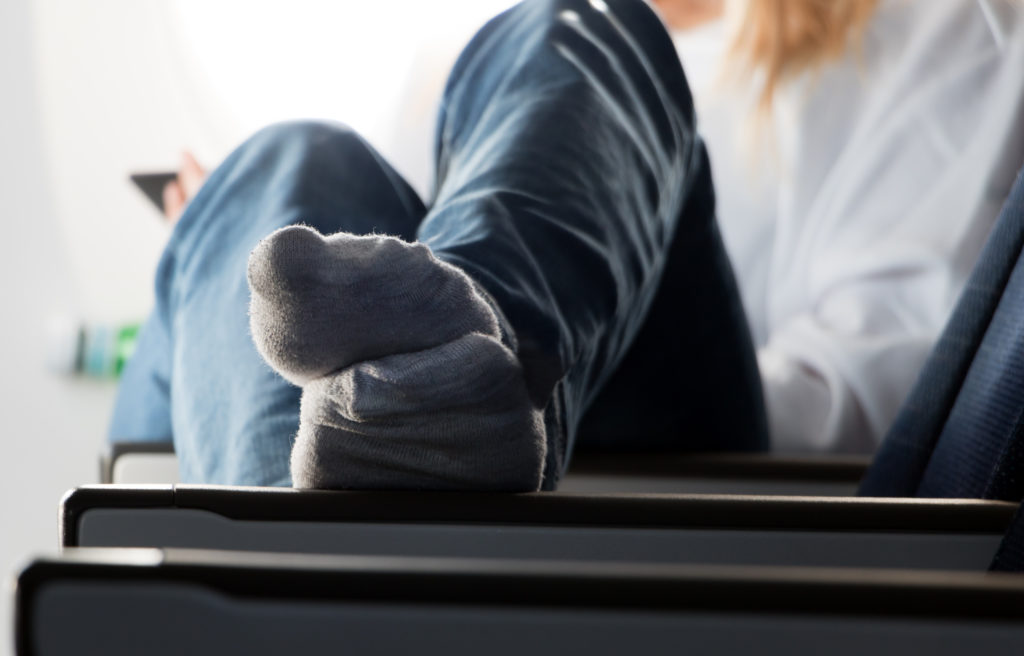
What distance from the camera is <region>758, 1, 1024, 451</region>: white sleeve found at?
3.10 ft

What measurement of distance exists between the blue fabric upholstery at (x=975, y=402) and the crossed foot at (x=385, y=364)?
23 centimetres

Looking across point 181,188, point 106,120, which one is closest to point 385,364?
point 181,188

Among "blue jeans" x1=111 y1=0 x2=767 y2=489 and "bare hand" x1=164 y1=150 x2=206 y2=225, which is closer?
"blue jeans" x1=111 y1=0 x2=767 y2=489

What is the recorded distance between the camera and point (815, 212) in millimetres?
1207

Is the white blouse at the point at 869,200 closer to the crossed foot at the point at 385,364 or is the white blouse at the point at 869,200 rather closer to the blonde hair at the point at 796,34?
the blonde hair at the point at 796,34

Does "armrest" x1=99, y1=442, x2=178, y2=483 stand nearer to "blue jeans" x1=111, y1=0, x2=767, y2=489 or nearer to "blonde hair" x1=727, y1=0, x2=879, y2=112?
"blue jeans" x1=111, y1=0, x2=767, y2=489

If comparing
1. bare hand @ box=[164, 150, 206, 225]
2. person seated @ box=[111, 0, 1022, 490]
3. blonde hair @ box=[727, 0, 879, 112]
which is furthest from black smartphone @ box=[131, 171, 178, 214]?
blonde hair @ box=[727, 0, 879, 112]

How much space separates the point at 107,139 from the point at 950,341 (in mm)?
1696

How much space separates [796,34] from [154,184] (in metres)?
0.79

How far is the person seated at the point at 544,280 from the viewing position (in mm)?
445

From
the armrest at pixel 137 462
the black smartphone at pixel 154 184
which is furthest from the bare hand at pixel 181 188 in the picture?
the armrest at pixel 137 462

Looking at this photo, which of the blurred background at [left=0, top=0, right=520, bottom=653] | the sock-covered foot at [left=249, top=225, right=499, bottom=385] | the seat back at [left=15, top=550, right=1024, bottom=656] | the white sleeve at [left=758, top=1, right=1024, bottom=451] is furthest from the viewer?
the blurred background at [left=0, top=0, right=520, bottom=653]

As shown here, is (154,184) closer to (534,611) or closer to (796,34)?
(796,34)

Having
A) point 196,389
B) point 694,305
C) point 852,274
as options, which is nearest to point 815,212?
point 852,274
